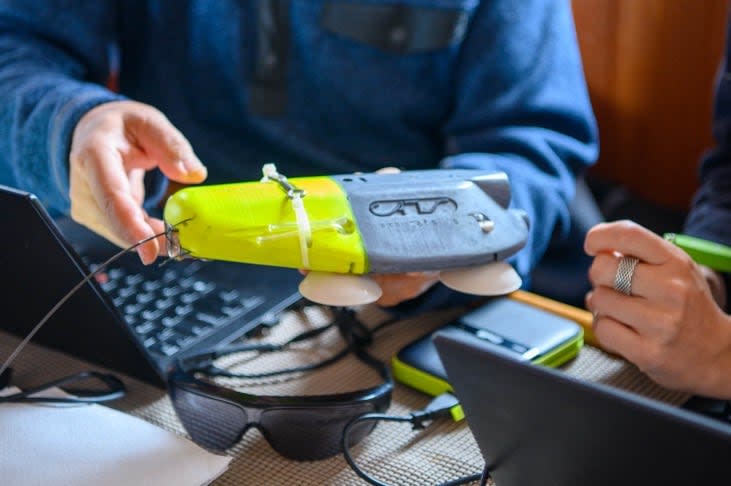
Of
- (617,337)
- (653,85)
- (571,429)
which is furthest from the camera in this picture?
(653,85)

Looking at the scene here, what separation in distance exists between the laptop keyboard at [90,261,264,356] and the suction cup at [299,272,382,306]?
17 centimetres

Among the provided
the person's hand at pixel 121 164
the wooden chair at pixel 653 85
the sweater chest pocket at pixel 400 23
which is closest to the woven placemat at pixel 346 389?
the person's hand at pixel 121 164

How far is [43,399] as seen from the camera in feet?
1.92

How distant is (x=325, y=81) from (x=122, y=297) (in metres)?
0.32

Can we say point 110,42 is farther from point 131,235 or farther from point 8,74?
point 131,235

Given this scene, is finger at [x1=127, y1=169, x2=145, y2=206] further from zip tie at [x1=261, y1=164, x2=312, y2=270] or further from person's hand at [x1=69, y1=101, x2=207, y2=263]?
zip tie at [x1=261, y1=164, x2=312, y2=270]

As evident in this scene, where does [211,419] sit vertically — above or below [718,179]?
below

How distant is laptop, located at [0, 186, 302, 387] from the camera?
1.74 feet

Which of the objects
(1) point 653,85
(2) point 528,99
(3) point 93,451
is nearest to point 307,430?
(3) point 93,451

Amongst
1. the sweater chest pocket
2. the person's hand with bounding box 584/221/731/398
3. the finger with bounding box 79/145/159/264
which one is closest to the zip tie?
the finger with bounding box 79/145/159/264

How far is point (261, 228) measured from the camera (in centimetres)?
48

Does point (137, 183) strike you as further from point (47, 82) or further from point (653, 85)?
point (653, 85)

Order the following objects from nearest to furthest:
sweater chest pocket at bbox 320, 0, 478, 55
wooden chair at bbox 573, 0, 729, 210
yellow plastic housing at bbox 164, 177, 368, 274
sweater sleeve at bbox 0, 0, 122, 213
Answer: yellow plastic housing at bbox 164, 177, 368, 274 < sweater sleeve at bbox 0, 0, 122, 213 < sweater chest pocket at bbox 320, 0, 478, 55 < wooden chair at bbox 573, 0, 729, 210

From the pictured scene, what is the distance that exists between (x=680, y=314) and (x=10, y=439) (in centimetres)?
44
